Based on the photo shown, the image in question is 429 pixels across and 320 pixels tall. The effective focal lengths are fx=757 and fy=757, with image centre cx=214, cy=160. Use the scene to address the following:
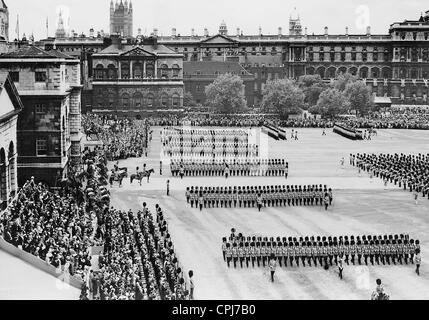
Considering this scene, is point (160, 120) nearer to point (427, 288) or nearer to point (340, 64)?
point (340, 64)

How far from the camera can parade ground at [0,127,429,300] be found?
30469 millimetres

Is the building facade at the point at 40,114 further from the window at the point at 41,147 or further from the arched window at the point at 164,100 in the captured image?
the arched window at the point at 164,100

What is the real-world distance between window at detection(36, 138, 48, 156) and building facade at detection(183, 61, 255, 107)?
104m

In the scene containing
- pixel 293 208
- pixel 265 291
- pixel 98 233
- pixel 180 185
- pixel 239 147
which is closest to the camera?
pixel 265 291

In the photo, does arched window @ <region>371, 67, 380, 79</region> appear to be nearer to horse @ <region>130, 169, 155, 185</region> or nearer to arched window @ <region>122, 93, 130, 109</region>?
arched window @ <region>122, 93, 130, 109</region>

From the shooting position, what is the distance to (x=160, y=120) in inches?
5123

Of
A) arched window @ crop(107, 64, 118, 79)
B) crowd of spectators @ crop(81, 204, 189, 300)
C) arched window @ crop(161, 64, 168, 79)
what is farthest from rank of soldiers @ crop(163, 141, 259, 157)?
arched window @ crop(107, 64, 118, 79)

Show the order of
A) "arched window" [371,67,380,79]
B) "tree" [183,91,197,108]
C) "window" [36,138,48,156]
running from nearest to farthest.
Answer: "window" [36,138,48,156] < "tree" [183,91,197,108] < "arched window" [371,67,380,79]

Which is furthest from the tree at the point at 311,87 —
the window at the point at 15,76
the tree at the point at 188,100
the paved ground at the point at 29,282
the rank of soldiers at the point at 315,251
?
the paved ground at the point at 29,282

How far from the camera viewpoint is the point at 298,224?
4503cm

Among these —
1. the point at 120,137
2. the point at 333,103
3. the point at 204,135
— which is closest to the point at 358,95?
the point at 333,103

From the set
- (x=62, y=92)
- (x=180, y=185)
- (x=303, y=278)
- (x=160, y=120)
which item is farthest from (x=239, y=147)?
(x=303, y=278)

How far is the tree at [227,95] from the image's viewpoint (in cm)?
13888
